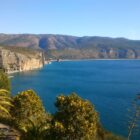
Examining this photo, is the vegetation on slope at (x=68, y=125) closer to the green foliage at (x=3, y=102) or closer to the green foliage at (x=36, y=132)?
the green foliage at (x=36, y=132)

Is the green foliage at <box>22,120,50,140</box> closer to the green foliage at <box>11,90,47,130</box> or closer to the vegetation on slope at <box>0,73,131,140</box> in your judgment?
the vegetation on slope at <box>0,73,131,140</box>

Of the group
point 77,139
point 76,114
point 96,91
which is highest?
point 76,114

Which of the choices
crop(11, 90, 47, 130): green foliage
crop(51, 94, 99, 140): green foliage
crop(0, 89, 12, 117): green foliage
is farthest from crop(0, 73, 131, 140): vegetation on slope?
crop(11, 90, 47, 130): green foliage

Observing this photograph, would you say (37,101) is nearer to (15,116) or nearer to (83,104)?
(15,116)

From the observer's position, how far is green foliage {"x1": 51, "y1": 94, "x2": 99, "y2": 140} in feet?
82.7

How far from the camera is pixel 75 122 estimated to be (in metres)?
25.5

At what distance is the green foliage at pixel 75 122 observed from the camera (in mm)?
25203

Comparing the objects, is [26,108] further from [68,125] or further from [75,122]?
[75,122]

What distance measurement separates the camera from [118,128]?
193 ft

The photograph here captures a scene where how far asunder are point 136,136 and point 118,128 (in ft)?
26.6

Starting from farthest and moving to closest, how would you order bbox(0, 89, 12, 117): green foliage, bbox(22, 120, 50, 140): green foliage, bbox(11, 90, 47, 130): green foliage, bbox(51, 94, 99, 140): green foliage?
bbox(11, 90, 47, 130): green foliage → bbox(0, 89, 12, 117): green foliage → bbox(51, 94, 99, 140): green foliage → bbox(22, 120, 50, 140): green foliage

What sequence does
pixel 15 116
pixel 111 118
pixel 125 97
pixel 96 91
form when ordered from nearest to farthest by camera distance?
pixel 15 116
pixel 111 118
pixel 125 97
pixel 96 91

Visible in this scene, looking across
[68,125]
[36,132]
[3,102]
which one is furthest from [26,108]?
[68,125]

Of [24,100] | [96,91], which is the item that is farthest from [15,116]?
[96,91]
